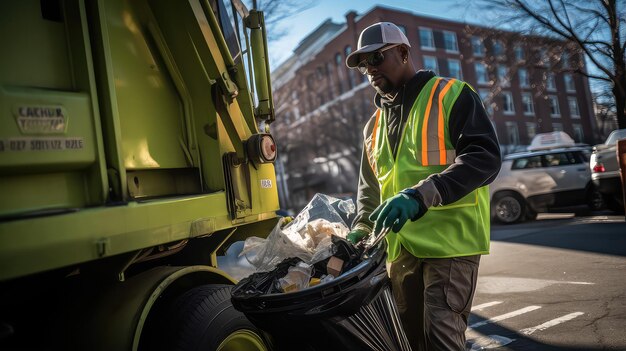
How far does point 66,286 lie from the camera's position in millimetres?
1974

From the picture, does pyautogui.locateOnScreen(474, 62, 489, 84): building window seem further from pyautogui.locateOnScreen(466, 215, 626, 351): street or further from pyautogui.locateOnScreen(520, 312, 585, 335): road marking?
pyautogui.locateOnScreen(520, 312, 585, 335): road marking

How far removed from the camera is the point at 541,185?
36.0 feet

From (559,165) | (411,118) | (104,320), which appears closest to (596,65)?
(559,165)

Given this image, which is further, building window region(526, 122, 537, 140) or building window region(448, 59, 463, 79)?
building window region(526, 122, 537, 140)

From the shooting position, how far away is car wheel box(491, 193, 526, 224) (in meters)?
11.2

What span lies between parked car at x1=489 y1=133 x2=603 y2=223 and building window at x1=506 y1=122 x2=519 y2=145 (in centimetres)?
2584

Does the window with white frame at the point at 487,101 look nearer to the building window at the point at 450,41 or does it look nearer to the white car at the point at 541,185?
the building window at the point at 450,41

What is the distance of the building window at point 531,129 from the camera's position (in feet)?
121

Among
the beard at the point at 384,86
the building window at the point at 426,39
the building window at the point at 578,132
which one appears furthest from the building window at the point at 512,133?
the beard at the point at 384,86

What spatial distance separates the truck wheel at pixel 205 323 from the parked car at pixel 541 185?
1017 cm

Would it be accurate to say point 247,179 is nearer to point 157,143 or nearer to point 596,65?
point 157,143

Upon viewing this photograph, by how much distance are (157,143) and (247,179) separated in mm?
522

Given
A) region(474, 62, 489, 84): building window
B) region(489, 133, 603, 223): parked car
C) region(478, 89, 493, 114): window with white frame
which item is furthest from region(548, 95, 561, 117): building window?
region(489, 133, 603, 223): parked car

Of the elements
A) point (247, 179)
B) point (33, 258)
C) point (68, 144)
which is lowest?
point (33, 258)
